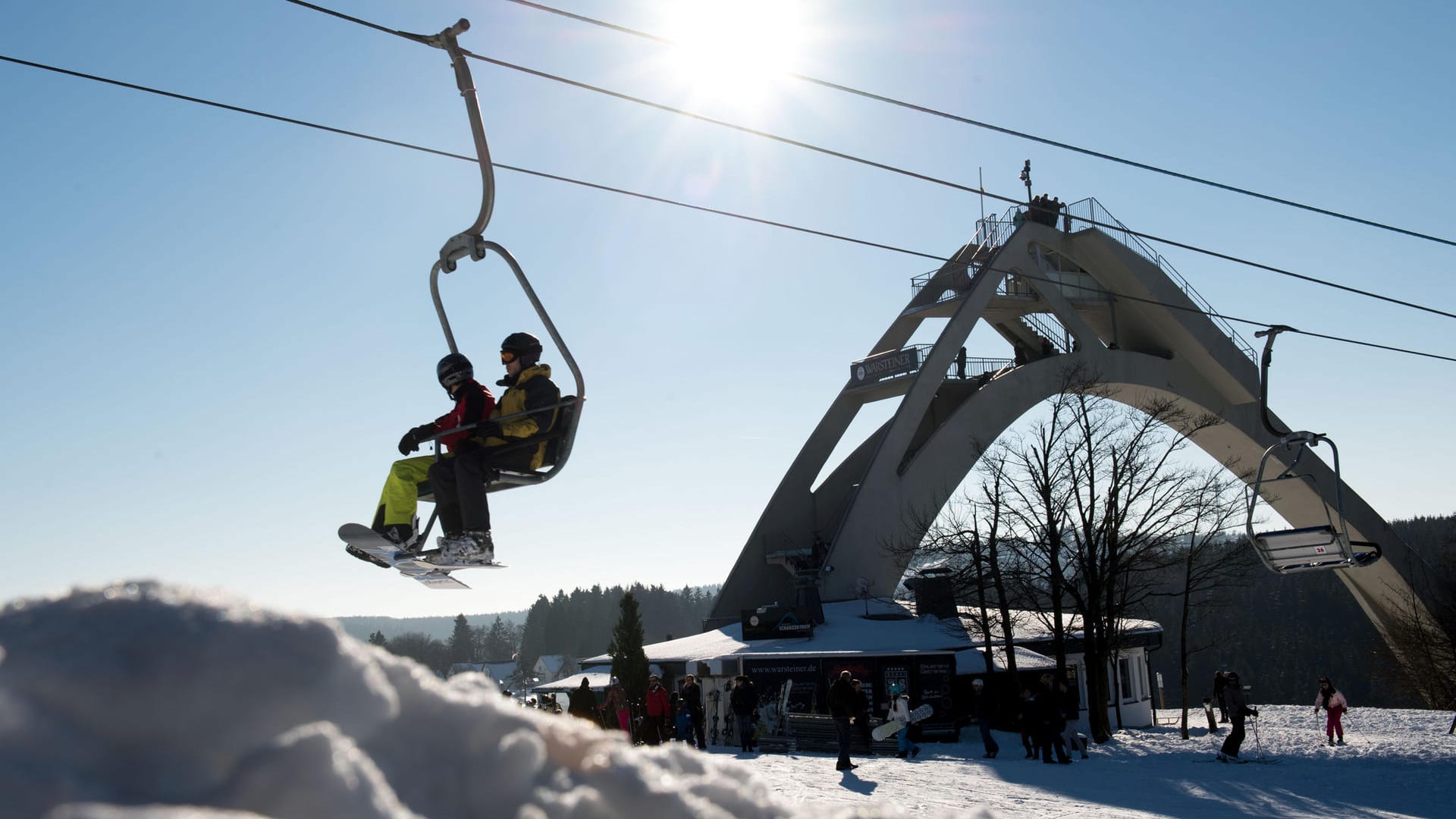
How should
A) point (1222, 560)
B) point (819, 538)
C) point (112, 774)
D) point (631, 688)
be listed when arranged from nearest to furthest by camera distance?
point (112, 774), point (1222, 560), point (631, 688), point (819, 538)

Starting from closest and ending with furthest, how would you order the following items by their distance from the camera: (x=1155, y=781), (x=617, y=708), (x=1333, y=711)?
(x=1155, y=781)
(x=617, y=708)
(x=1333, y=711)

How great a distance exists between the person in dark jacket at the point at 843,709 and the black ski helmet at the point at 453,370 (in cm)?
980

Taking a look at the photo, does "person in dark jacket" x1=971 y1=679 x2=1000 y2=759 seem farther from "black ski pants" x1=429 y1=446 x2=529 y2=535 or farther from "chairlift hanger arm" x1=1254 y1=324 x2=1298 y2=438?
"black ski pants" x1=429 y1=446 x2=529 y2=535

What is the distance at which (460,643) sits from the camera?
30.8ft

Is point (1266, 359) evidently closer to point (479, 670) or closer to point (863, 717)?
point (863, 717)

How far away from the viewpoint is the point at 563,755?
1299mm

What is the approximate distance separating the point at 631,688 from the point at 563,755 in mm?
30806

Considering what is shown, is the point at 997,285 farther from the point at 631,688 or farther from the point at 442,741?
the point at 442,741

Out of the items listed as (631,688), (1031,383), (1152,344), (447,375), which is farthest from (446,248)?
(1152,344)

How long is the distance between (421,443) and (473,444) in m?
0.38

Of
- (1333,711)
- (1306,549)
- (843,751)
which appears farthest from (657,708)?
(1333,711)

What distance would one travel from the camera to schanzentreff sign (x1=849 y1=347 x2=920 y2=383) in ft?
132

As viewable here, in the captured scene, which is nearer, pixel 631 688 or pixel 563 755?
pixel 563 755

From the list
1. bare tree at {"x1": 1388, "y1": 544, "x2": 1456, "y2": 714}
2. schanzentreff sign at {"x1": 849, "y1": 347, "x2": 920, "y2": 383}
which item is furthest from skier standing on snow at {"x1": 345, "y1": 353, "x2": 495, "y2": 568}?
bare tree at {"x1": 1388, "y1": 544, "x2": 1456, "y2": 714}
